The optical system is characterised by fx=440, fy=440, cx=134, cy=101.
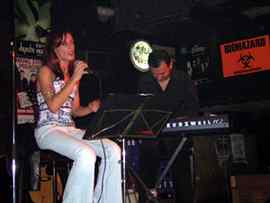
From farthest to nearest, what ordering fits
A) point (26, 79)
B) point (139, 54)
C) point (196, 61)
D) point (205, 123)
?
point (196, 61) → point (139, 54) → point (26, 79) → point (205, 123)

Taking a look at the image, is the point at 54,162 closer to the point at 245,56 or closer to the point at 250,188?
the point at 250,188

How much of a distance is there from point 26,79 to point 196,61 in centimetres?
349

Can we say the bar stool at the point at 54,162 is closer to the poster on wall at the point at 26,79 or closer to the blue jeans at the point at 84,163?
the blue jeans at the point at 84,163

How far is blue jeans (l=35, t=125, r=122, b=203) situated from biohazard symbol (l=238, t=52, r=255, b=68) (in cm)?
410

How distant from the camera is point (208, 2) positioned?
5.26 m

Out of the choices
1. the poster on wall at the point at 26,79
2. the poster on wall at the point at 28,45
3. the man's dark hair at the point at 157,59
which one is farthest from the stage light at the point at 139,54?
the man's dark hair at the point at 157,59

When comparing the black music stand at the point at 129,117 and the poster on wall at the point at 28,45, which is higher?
the poster on wall at the point at 28,45

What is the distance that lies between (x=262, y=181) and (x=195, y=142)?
638 millimetres

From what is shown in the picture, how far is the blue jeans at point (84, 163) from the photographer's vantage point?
7.97ft

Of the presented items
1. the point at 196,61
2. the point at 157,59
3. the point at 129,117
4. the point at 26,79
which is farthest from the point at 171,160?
the point at 196,61

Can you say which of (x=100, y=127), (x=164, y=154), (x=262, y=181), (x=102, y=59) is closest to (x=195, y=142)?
(x=164, y=154)

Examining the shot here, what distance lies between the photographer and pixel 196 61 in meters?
7.13

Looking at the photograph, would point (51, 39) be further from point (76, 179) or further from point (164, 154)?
point (164, 154)

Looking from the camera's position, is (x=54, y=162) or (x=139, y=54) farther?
(x=139, y=54)
